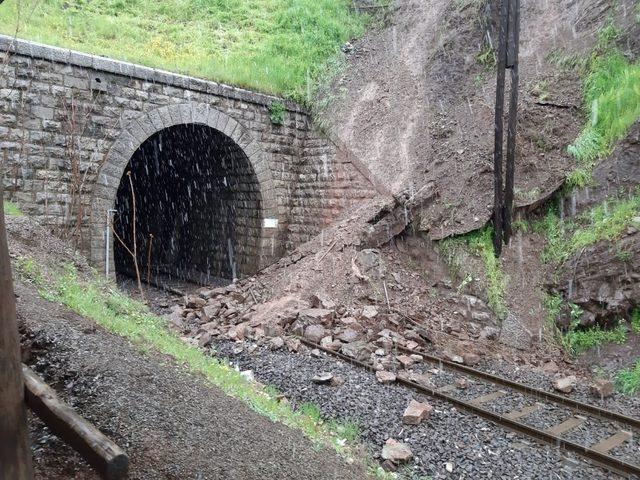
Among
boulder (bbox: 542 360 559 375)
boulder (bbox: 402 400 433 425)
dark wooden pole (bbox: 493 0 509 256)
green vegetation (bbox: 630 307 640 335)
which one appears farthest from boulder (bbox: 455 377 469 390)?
dark wooden pole (bbox: 493 0 509 256)

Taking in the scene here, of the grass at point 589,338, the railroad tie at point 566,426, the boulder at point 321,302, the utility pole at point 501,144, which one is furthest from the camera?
the utility pole at point 501,144

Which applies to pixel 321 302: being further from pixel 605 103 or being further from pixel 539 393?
pixel 605 103

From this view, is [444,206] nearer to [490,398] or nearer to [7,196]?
[490,398]

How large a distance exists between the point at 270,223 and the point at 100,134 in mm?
4357

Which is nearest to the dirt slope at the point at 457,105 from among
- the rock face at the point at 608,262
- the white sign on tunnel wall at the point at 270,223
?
the rock face at the point at 608,262

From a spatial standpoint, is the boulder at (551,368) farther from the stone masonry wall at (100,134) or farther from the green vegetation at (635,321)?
the stone masonry wall at (100,134)

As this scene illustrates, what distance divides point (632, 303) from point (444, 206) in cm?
362

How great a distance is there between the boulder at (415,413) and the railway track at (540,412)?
0.56m

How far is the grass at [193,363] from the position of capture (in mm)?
4930

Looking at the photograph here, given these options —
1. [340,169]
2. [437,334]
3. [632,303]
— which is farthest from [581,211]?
[340,169]

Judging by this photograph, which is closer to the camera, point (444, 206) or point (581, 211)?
point (581, 211)

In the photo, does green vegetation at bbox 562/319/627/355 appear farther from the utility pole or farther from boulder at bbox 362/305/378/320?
boulder at bbox 362/305/378/320

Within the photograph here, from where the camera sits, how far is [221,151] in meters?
12.9

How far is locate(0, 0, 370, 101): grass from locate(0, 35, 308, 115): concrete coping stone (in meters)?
0.38
